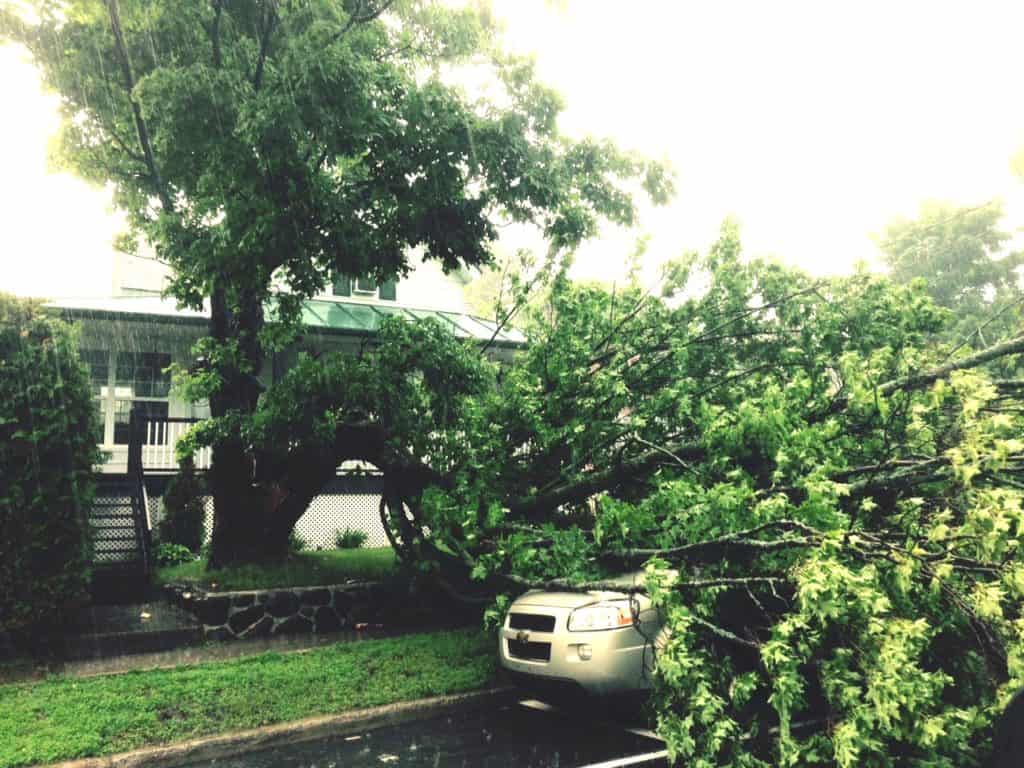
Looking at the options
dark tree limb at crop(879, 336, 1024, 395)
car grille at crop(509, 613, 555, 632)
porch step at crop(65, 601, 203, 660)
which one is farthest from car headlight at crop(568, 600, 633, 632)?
porch step at crop(65, 601, 203, 660)

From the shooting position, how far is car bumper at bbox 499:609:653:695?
5.92m

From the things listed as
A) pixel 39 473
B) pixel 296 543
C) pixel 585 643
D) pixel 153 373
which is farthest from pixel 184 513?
pixel 585 643

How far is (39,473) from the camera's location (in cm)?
731

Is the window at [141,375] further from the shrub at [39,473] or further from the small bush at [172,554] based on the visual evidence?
the shrub at [39,473]

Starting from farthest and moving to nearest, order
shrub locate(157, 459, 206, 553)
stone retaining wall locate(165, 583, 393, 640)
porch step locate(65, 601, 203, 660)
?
shrub locate(157, 459, 206, 553)
stone retaining wall locate(165, 583, 393, 640)
porch step locate(65, 601, 203, 660)

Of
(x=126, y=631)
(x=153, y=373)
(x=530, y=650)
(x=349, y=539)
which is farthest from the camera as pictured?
(x=153, y=373)

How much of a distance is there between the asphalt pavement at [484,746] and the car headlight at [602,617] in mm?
843

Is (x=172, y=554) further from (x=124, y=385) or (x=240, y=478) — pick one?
(x=124, y=385)

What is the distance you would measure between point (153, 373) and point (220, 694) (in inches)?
500

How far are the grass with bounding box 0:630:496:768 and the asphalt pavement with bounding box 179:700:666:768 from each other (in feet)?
1.45

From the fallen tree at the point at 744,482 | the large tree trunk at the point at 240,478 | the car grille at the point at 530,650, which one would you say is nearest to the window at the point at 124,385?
the large tree trunk at the point at 240,478

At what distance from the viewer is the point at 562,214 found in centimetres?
859

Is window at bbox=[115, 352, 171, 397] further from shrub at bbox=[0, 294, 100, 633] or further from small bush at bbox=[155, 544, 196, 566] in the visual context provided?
shrub at bbox=[0, 294, 100, 633]

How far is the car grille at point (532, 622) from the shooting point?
21.0ft
